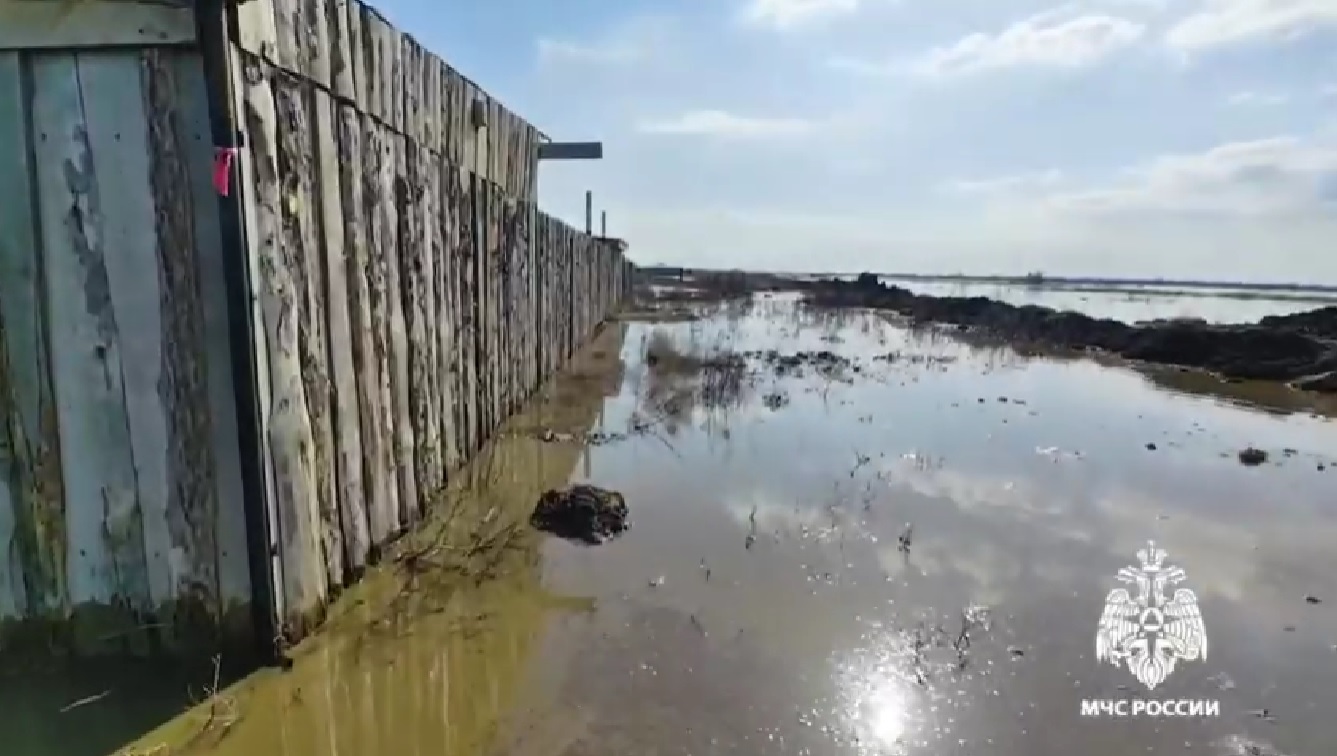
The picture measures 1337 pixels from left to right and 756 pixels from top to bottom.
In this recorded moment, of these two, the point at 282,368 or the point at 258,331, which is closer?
the point at 258,331

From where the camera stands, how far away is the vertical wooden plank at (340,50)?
3857 mm

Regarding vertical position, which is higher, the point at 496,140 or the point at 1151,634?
the point at 496,140

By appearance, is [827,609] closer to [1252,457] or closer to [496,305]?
[496,305]

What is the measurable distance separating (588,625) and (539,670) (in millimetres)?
471

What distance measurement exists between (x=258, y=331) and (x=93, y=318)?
64 centimetres

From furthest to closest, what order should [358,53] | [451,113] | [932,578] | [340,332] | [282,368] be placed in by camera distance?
1. [451,113]
2. [932,578]
3. [358,53]
4. [340,332]
5. [282,368]

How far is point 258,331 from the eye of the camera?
315cm

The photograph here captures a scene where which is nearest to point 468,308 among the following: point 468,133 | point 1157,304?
point 468,133

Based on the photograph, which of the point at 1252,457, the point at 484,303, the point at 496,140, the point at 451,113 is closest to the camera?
the point at 451,113

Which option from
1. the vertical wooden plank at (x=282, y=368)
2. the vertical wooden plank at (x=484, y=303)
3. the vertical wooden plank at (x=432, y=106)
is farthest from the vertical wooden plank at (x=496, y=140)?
the vertical wooden plank at (x=282, y=368)

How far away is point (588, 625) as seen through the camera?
3.81m

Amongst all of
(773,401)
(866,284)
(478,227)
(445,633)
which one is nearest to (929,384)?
(773,401)

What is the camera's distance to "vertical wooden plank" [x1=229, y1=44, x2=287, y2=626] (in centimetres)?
307

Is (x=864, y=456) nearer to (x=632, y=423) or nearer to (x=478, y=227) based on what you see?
(x=632, y=423)
